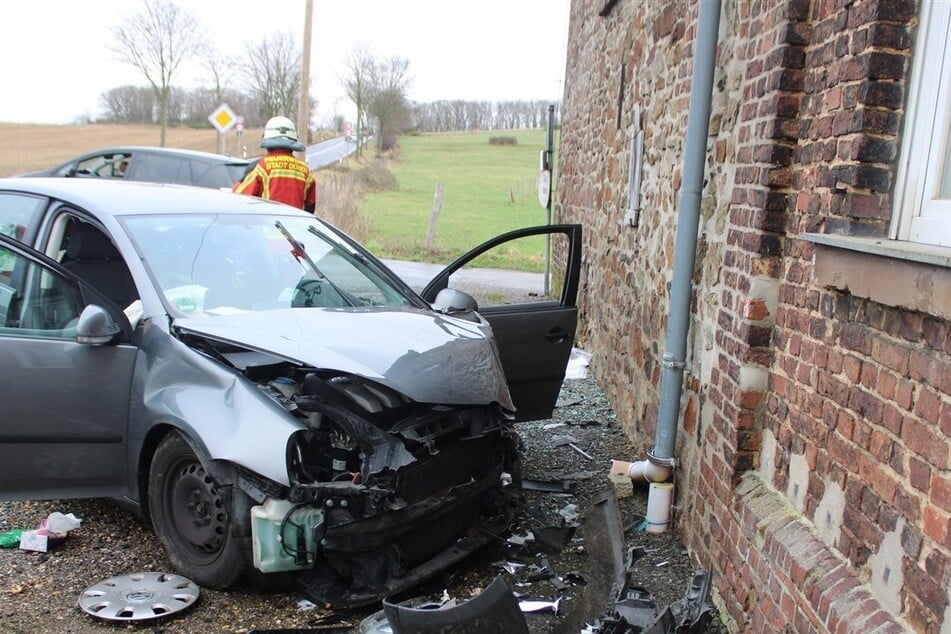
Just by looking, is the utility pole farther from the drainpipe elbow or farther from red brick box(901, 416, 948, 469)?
red brick box(901, 416, 948, 469)

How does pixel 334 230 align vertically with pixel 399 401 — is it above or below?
above

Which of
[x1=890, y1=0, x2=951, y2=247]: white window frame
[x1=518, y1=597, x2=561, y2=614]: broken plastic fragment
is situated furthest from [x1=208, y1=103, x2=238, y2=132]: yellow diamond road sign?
[x1=890, y1=0, x2=951, y2=247]: white window frame

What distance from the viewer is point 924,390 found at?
2059 mm

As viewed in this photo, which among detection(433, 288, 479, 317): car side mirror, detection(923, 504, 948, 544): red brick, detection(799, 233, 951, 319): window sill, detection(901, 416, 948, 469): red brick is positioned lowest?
detection(923, 504, 948, 544): red brick

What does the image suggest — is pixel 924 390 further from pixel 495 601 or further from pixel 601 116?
pixel 601 116

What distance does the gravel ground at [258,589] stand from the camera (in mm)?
3219

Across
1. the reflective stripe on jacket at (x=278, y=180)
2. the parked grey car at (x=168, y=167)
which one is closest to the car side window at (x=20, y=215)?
the reflective stripe on jacket at (x=278, y=180)

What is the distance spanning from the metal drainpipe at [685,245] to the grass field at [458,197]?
40.0ft

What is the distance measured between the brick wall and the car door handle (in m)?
0.61

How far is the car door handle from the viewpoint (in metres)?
5.00

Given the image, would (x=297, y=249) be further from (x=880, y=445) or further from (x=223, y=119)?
(x=223, y=119)

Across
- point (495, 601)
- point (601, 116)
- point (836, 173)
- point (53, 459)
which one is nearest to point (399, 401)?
point (495, 601)

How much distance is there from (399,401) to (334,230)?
1.85 metres

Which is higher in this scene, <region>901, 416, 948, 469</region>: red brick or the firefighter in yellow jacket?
the firefighter in yellow jacket
